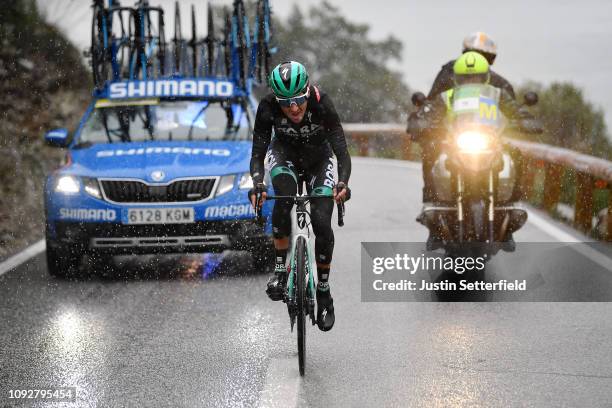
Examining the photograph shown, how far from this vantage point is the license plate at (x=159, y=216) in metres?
9.28

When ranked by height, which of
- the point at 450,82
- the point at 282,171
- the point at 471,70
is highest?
the point at 471,70

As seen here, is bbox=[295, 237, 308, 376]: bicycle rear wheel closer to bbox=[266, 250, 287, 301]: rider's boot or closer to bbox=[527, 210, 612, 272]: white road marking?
bbox=[266, 250, 287, 301]: rider's boot

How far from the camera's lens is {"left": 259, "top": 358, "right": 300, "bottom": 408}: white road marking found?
5551 millimetres

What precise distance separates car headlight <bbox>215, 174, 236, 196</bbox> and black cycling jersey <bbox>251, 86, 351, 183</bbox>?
245 centimetres

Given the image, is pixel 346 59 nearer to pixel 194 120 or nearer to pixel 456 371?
pixel 194 120

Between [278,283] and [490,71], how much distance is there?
3.60 metres

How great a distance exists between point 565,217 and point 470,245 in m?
5.06

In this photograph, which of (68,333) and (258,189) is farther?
(68,333)

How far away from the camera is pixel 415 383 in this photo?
590 centimetres

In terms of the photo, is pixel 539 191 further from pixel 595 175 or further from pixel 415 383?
pixel 415 383

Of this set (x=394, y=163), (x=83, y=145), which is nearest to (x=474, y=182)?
(x=83, y=145)

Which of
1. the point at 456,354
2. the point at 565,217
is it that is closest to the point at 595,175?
the point at 565,217

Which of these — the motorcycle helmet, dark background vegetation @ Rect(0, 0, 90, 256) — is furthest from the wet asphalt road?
dark background vegetation @ Rect(0, 0, 90, 256)

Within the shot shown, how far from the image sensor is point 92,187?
9516 mm
